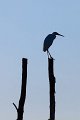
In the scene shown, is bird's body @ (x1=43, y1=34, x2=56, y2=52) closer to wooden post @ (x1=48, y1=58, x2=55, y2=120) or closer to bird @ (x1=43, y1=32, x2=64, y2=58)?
bird @ (x1=43, y1=32, x2=64, y2=58)

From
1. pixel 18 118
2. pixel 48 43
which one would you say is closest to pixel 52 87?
pixel 18 118

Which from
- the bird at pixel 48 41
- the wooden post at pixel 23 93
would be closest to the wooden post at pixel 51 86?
the wooden post at pixel 23 93

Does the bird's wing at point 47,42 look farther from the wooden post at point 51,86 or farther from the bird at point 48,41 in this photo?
the wooden post at point 51,86

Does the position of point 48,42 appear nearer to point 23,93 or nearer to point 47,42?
point 47,42

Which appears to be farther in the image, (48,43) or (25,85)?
(48,43)

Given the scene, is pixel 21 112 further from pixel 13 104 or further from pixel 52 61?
pixel 52 61

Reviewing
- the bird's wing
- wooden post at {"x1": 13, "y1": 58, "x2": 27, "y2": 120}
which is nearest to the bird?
the bird's wing

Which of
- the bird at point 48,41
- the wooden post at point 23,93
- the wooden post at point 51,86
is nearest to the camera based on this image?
the wooden post at point 51,86

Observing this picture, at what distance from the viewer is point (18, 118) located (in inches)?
650

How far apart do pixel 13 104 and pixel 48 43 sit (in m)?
8.14

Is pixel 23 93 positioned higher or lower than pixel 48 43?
lower

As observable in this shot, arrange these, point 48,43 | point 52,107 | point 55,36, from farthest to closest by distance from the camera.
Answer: point 55,36, point 48,43, point 52,107

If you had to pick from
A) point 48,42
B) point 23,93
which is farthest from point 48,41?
point 23,93

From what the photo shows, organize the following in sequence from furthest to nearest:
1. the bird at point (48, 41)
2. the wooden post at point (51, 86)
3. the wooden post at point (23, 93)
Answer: the bird at point (48, 41) → the wooden post at point (23, 93) → the wooden post at point (51, 86)
